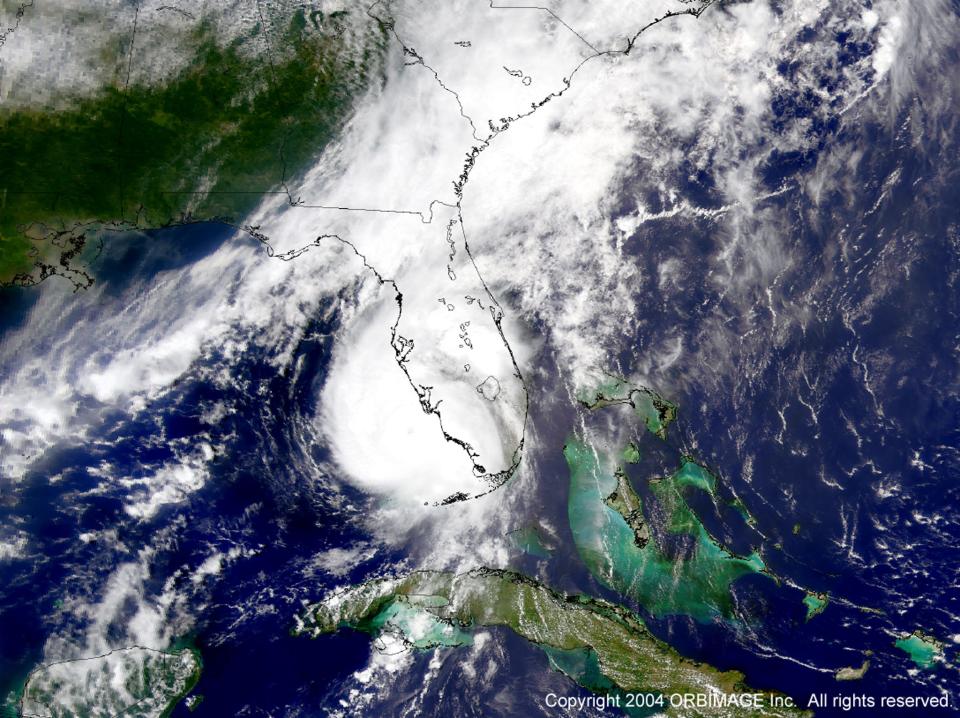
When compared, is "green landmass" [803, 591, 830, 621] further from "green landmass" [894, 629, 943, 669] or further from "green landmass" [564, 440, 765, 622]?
"green landmass" [894, 629, 943, 669]

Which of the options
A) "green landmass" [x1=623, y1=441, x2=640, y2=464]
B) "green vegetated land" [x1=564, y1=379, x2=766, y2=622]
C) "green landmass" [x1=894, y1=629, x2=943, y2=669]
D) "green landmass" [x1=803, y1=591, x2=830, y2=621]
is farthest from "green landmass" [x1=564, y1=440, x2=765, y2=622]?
"green landmass" [x1=894, y1=629, x2=943, y2=669]

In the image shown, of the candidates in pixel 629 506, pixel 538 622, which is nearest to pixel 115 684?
pixel 538 622

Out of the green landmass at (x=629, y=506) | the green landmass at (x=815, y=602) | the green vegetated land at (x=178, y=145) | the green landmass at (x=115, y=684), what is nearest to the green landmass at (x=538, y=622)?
the green landmass at (x=629, y=506)

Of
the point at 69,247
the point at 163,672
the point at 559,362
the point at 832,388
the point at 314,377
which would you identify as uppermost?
the point at 832,388

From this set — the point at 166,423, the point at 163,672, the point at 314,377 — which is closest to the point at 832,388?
the point at 314,377

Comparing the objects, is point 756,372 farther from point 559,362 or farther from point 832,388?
point 559,362

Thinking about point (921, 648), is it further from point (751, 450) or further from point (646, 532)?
point (646, 532)
